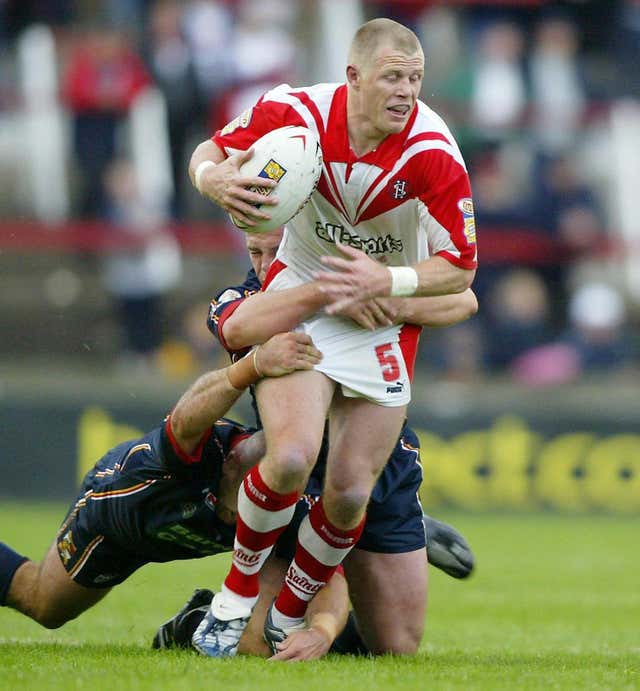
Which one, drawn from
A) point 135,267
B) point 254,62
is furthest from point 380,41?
point 135,267

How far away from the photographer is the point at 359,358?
6.16 m

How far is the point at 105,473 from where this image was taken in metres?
6.51

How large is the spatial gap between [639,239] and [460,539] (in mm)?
8588

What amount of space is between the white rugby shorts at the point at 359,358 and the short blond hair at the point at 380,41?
1.02 meters

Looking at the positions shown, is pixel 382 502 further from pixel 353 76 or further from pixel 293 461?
pixel 353 76

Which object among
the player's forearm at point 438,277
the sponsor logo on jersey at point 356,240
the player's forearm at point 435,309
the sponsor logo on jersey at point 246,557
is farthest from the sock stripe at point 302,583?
the sponsor logo on jersey at point 356,240

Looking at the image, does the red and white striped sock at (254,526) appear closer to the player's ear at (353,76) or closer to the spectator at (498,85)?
the player's ear at (353,76)

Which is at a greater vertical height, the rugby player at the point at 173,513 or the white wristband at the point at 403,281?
the white wristband at the point at 403,281

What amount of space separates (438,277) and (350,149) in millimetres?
658

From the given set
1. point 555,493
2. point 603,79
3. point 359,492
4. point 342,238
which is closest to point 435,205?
point 342,238

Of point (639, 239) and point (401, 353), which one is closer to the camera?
point (401, 353)

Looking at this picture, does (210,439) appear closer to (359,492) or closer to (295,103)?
(359,492)

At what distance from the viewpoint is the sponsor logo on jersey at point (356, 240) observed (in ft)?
20.2

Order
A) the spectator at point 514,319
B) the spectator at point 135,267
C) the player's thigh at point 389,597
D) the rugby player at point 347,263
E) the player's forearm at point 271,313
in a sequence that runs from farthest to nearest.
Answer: the spectator at point 514,319, the spectator at point 135,267, the player's thigh at point 389,597, the player's forearm at point 271,313, the rugby player at point 347,263
